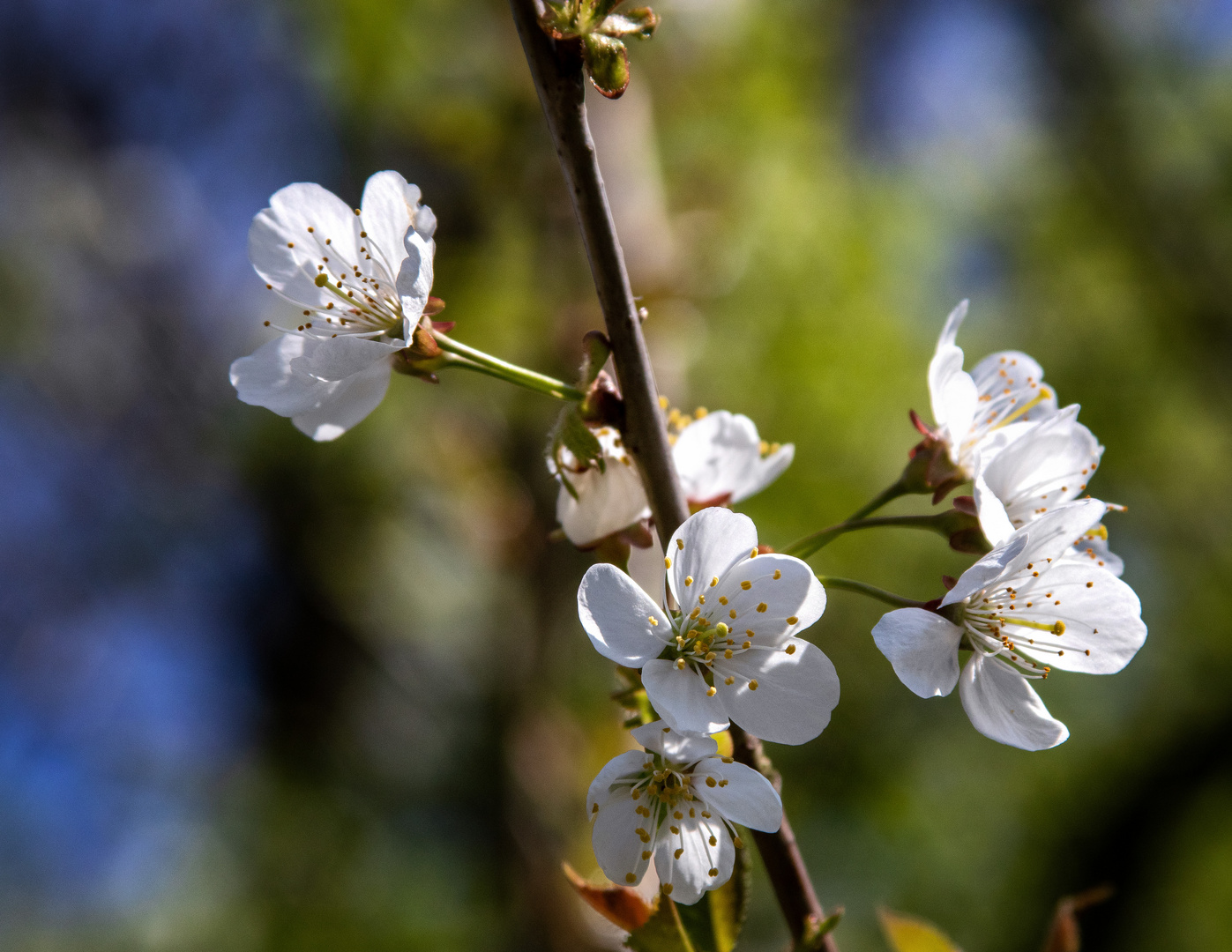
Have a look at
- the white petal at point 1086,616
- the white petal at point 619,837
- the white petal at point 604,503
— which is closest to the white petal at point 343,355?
the white petal at point 604,503

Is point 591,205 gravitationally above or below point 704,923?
above

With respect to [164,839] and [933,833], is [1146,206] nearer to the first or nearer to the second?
[933,833]

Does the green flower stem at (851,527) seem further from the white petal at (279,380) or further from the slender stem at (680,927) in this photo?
the white petal at (279,380)

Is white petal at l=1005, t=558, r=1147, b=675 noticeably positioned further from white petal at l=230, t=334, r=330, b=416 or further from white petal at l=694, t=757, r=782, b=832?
white petal at l=230, t=334, r=330, b=416

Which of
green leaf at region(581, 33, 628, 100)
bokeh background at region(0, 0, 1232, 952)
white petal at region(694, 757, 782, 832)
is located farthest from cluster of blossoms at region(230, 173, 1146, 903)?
bokeh background at region(0, 0, 1232, 952)

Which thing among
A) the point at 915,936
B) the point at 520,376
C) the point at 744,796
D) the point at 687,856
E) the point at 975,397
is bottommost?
the point at 915,936

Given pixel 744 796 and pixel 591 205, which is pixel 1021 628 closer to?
Answer: pixel 744 796

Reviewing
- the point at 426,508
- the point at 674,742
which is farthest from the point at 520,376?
the point at 426,508

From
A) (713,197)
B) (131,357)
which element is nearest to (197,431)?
(131,357)
